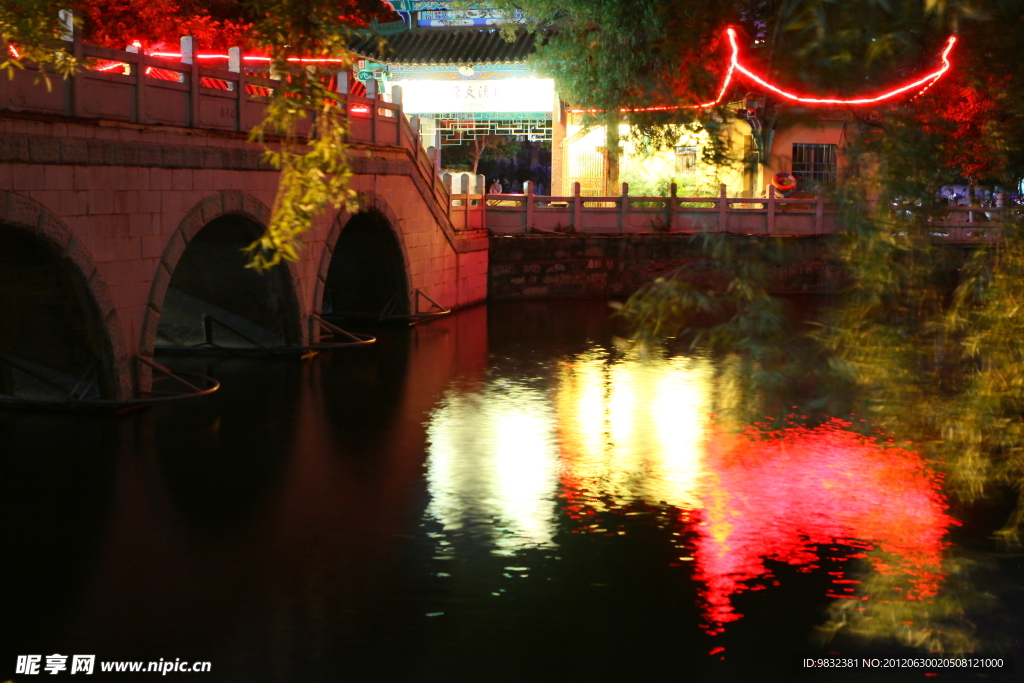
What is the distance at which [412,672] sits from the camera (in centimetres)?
648

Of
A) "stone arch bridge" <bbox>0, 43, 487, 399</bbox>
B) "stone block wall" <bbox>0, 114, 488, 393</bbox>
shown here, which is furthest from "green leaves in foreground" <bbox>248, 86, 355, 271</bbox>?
"stone block wall" <bbox>0, 114, 488, 393</bbox>

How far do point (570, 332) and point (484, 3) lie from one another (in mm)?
11471

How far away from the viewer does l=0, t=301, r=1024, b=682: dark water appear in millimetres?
6793

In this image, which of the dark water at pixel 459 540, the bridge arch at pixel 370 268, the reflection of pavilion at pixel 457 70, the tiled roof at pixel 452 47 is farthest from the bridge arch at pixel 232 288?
the tiled roof at pixel 452 47

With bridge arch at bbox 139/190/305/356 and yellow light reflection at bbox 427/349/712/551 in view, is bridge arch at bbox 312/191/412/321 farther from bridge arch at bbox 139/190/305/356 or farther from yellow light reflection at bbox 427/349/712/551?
yellow light reflection at bbox 427/349/712/551

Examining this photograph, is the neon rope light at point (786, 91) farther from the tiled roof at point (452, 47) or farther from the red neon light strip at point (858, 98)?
the tiled roof at point (452, 47)

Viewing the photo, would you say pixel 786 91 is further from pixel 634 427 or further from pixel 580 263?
pixel 580 263

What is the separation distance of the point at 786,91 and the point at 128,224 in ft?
30.5

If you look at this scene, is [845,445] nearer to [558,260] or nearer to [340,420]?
[340,420]

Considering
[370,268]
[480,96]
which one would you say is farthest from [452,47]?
[370,268]

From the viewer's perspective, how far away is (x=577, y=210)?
81.7ft

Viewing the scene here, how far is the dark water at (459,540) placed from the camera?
6793mm

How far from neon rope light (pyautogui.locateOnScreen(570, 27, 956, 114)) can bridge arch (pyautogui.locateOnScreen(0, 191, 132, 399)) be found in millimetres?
7871

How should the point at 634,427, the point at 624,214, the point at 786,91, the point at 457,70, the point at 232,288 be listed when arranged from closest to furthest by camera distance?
the point at 786,91, the point at 634,427, the point at 232,288, the point at 624,214, the point at 457,70
